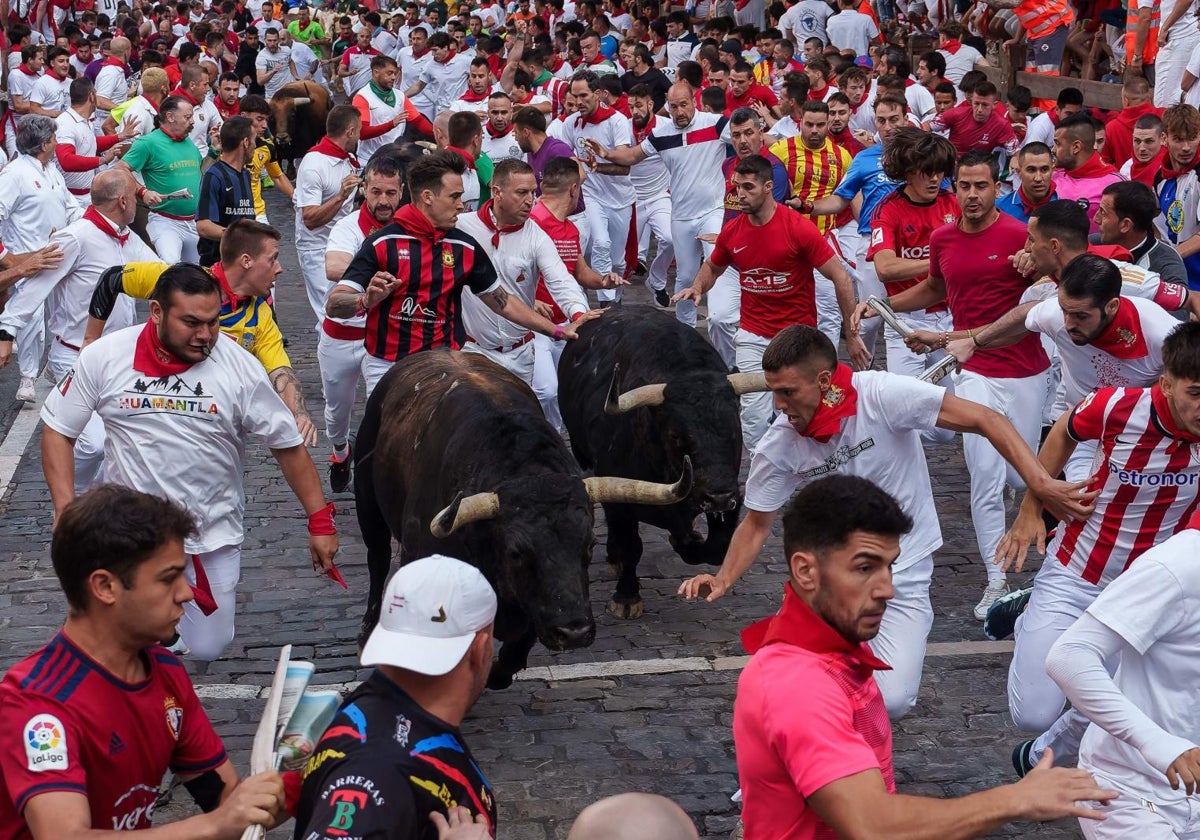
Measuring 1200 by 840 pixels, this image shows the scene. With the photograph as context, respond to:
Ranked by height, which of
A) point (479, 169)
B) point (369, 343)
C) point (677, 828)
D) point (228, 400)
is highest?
point (677, 828)

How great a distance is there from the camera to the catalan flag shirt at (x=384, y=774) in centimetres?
329

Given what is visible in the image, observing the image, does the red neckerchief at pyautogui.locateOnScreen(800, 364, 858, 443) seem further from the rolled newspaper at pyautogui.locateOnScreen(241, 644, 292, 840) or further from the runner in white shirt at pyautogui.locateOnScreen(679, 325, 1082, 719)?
the rolled newspaper at pyautogui.locateOnScreen(241, 644, 292, 840)

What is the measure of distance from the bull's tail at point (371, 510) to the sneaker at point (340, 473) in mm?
2137

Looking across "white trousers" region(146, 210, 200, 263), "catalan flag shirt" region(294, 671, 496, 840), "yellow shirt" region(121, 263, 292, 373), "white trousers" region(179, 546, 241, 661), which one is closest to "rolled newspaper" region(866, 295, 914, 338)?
"yellow shirt" region(121, 263, 292, 373)

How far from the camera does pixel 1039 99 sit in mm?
18750

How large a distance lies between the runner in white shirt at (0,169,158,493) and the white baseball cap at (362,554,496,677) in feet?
25.2

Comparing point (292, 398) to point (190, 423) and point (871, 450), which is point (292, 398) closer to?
point (190, 423)

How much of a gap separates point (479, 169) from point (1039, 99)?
786 centimetres

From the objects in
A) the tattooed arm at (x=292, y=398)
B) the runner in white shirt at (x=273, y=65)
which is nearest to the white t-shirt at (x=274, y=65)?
the runner in white shirt at (x=273, y=65)

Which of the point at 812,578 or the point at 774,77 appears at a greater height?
the point at 812,578

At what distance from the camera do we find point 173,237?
577 inches

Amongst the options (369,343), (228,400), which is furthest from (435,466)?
(369,343)

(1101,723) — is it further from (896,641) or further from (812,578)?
(896,641)

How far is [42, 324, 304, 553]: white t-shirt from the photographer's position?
679 centimetres
